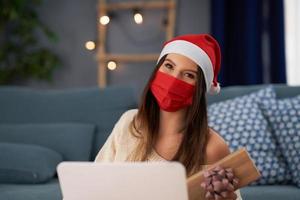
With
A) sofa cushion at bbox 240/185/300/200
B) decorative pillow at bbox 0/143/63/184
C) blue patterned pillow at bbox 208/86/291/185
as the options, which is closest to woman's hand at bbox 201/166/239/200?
sofa cushion at bbox 240/185/300/200

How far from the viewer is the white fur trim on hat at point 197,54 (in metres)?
1.32

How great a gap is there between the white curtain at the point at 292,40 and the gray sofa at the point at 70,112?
2.85 ft

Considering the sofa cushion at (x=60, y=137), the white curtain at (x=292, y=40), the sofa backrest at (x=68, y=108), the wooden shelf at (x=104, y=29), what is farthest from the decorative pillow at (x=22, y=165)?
the white curtain at (x=292, y=40)

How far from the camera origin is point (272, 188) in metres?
1.93

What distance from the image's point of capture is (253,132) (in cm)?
208

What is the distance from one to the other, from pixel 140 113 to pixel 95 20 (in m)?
2.19

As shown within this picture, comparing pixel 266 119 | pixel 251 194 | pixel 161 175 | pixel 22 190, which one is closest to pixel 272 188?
pixel 251 194

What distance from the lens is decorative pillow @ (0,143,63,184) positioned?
1.99m

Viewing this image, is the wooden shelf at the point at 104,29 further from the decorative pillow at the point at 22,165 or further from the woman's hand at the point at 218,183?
the woman's hand at the point at 218,183

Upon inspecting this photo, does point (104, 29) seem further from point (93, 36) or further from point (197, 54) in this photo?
point (197, 54)

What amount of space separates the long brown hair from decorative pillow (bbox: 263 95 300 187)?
783 millimetres

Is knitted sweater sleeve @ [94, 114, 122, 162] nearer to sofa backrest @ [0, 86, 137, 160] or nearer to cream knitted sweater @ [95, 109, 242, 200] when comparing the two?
cream knitted sweater @ [95, 109, 242, 200]

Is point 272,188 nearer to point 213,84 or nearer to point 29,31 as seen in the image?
point 213,84

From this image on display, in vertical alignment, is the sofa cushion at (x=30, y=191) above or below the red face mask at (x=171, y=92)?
below
